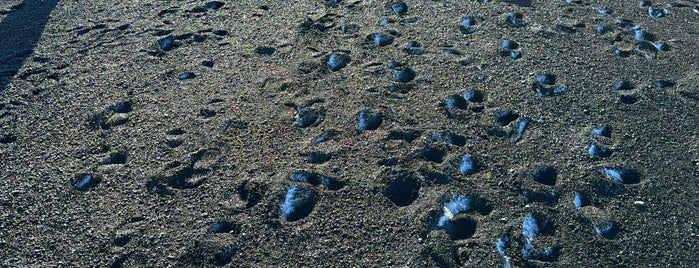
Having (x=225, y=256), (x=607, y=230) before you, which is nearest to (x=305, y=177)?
(x=225, y=256)

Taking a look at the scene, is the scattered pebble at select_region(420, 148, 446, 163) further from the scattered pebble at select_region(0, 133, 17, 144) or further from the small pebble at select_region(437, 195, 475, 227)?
the scattered pebble at select_region(0, 133, 17, 144)

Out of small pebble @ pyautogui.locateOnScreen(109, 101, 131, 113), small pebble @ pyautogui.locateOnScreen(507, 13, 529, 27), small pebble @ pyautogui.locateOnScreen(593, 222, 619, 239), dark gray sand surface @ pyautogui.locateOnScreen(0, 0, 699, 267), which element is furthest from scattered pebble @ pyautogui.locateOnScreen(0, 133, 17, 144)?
small pebble @ pyautogui.locateOnScreen(507, 13, 529, 27)

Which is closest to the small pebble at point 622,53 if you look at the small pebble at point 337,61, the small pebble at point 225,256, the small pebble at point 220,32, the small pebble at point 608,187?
the small pebble at point 608,187

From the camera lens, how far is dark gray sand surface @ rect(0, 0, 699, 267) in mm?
3309

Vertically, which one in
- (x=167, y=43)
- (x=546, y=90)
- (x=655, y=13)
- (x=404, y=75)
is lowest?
(x=655, y=13)

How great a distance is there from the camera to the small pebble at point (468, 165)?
12.0 ft

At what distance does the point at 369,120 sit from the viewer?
4.02m

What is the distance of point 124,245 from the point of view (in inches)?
131

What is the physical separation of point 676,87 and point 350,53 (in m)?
2.05

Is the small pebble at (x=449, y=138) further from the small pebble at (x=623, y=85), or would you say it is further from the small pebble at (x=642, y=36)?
the small pebble at (x=642, y=36)

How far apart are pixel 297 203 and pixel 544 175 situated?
1.29m

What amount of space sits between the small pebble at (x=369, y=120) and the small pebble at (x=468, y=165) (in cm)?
54

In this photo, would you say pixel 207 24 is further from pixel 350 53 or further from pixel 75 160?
pixel 75 160

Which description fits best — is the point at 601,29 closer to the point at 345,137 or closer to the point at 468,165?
the point at 468,165
